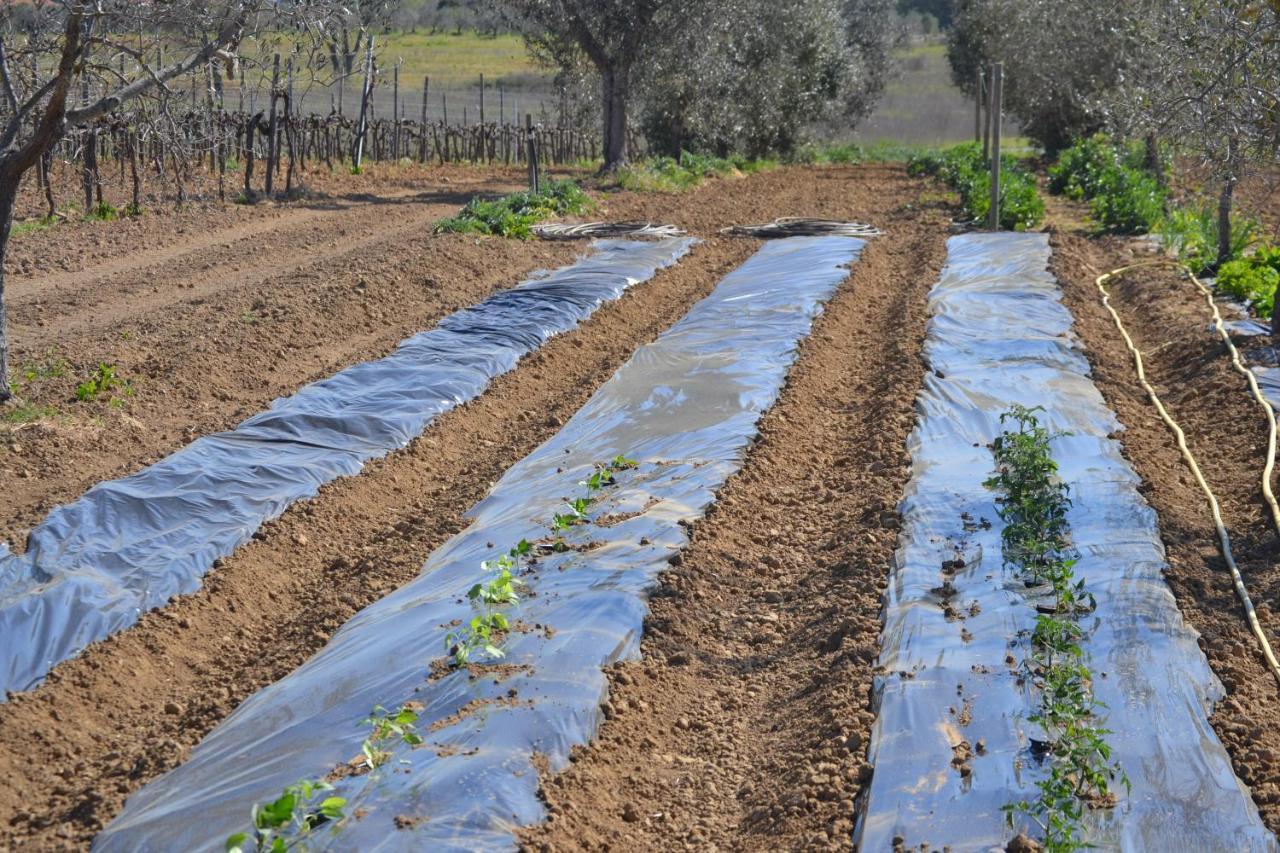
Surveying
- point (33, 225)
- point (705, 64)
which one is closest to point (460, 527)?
point (33, 225)

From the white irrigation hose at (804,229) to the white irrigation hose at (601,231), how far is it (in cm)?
94

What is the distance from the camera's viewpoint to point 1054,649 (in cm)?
517

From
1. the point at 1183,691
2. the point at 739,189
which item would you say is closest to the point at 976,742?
the point at 1183,691

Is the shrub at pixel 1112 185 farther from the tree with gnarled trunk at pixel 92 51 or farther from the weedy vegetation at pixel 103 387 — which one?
the weedy vegetation at pixel 103 387

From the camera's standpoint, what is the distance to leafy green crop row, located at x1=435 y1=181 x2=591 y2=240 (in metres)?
16.4

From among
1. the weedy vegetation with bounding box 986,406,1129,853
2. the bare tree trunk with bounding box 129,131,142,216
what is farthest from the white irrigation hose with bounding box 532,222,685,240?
the weedy vegetation with bounding box 986,406,1129,853

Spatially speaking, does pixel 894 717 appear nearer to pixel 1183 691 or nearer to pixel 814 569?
pixel 1183 691

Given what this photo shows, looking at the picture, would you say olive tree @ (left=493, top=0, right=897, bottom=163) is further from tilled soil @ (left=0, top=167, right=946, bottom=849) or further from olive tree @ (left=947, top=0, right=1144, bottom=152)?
tilled soil @ (left=0, top=167, right=946, bottom=849)

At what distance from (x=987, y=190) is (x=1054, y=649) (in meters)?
15.4

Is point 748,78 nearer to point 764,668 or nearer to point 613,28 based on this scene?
point 613,28

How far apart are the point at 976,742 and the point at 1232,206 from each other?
37.2ft

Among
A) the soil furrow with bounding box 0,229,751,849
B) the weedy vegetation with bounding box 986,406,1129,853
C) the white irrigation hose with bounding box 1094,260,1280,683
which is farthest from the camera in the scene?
the white irrigation hose with bounding box 1094,260,1280,683

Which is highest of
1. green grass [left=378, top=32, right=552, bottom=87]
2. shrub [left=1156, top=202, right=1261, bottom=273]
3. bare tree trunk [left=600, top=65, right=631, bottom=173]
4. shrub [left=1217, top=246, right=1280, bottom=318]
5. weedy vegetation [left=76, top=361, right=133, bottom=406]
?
green grass [left=378, top=32, right=552, bottom=87]

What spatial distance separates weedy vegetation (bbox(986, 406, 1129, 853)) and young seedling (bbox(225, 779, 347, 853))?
2165 millimetres
